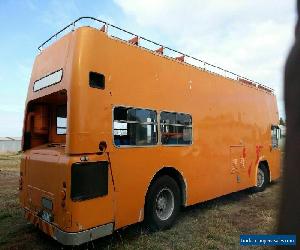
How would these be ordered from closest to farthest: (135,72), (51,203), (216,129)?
(51,203), (135,72), (216,129)

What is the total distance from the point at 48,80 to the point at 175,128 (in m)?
2.87

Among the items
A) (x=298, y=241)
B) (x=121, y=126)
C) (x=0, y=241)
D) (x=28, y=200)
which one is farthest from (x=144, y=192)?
(x=298, y=241)

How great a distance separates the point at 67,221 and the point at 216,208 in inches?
189

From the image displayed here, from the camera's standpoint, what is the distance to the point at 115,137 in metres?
6.13

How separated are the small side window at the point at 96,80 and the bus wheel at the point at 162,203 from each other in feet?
7.65

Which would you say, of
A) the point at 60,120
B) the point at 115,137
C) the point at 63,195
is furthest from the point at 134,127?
the point at 60,120

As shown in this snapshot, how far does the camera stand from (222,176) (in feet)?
29.5

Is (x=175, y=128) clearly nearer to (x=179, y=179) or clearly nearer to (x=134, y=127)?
(x=179, y=179)

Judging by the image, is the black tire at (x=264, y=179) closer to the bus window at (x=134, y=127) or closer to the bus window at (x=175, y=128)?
the bus window at (x=175, y=128)

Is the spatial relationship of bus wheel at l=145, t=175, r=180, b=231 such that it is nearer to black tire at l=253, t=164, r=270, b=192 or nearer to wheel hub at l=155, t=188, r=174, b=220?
wheel hub at l=155, t=188, r=174, b=220

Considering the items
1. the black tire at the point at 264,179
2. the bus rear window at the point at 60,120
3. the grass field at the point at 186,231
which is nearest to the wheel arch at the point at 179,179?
the grass field at the point at 186,231

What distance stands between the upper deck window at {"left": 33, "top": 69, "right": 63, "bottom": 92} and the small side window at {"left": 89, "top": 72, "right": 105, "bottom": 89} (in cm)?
65

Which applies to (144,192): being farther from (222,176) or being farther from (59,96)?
(222,176)

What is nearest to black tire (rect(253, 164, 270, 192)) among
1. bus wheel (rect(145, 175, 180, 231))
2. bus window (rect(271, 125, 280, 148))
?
bus window (rect(271, 125, 280, 148))
